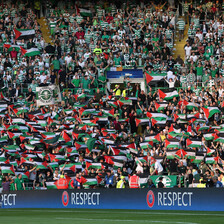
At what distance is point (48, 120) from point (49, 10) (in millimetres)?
13058

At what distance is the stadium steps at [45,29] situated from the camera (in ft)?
162

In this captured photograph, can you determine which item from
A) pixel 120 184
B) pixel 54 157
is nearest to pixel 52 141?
pixel 54 157

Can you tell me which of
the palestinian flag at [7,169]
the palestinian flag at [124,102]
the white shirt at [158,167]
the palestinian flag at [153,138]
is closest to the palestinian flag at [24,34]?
the palestinian flag at [124,102]

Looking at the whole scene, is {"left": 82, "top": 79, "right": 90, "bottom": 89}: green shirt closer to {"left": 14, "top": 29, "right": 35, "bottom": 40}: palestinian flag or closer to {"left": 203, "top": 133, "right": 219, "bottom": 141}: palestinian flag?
{"left": 14, "top": 29, "right": 35, "bottom": 40}: palestinian flag

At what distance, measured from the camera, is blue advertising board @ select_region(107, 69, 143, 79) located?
43.7 metres

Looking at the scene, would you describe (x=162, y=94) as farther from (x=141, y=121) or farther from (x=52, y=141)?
(x=52, y=141)

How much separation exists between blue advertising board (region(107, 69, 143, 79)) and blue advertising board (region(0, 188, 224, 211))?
12.0 metres

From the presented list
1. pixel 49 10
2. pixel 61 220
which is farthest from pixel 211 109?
pixel 49 10

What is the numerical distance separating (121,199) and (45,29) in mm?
21866

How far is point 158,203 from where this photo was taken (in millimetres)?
29031

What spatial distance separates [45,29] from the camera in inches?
1977

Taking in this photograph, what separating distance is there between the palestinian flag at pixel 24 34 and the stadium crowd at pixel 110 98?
64mm

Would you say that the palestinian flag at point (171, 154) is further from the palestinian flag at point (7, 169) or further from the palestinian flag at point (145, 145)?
the palestinian flag at point (7, 169)

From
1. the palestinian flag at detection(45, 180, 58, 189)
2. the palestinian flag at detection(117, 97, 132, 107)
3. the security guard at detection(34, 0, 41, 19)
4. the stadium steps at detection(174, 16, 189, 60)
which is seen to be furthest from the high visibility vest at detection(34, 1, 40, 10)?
the palestinian flag at detection(45, 180, 58, 189)
